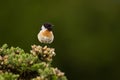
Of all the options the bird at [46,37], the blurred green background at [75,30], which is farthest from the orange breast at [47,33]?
the blurred green background at [75,30]

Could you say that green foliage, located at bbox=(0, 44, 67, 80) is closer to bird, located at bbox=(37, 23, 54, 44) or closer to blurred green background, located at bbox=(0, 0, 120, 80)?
bird, located at bbox=(37, 23, 54, 44)

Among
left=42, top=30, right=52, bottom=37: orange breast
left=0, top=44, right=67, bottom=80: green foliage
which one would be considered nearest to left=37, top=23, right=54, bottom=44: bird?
left=42, top=30, right=52, bottom=37: orange breast

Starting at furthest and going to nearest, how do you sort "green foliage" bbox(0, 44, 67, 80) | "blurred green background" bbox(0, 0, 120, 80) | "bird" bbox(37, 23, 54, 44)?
"blurred green background" bbox(0, 0, 120, 80) → "bird" bbox(37, 23, 54, 44) → "green foliage" bbox(0, 44, 67, 80)

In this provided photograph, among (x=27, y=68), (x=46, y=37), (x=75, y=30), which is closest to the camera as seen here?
(x=27, y=68)

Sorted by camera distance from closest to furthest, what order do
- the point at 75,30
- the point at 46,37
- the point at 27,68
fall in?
1. the point at 27,68
2. the point at 46,37
3. the point at 75,30

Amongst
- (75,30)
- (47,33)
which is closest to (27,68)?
(47,33)

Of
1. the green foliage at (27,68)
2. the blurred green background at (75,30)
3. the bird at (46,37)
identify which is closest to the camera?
the green foliage at (27,68)

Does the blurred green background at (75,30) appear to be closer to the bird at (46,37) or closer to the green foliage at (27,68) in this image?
the bird at (46,37)

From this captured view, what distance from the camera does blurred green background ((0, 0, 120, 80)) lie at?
2300cm

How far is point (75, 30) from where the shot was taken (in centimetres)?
2366

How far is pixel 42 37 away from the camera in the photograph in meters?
9.07

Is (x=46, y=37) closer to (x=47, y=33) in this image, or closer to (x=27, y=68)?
(x=47, y=33)

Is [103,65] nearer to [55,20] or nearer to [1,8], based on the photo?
[55,20]

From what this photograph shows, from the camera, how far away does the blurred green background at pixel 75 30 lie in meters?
23.0
